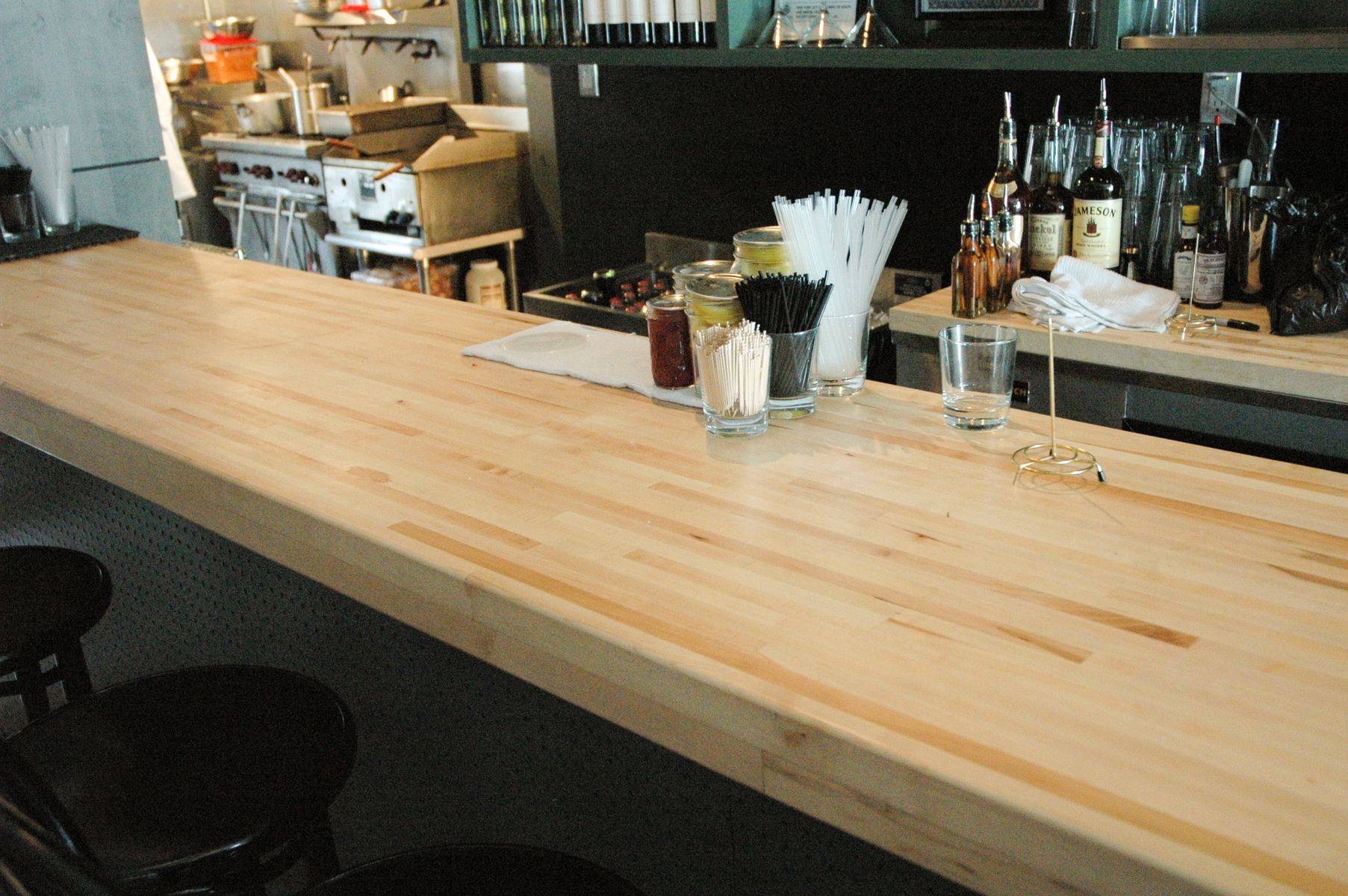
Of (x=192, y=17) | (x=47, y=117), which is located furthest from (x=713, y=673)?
(x=192, y=17)

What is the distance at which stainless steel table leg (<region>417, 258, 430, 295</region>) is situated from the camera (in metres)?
5.48

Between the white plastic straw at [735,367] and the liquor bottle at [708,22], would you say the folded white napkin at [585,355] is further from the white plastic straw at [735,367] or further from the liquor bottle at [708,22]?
the liquor bottle at [708,22]

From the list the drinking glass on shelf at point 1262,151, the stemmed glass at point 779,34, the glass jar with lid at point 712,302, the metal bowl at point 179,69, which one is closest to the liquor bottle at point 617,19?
the stemmed glass at point 779,34

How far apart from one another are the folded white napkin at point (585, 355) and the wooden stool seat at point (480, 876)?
2.35ft

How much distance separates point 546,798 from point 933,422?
73cm

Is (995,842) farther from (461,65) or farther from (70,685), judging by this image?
(461,65)

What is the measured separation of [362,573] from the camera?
4.47ft

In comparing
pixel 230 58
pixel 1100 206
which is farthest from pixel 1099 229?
pixel 230 58

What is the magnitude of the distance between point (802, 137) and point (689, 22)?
565mm

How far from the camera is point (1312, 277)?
94.7 inches

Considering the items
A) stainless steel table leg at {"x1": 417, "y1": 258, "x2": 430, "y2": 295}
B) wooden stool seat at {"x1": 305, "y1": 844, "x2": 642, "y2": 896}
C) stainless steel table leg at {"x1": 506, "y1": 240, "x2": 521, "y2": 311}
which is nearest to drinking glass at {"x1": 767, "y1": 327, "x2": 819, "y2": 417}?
wooden stool seat at {"x1": 305, "y1": 844, "x2": 642, "y2": 896}

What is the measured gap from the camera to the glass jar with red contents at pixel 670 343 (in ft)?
5.71

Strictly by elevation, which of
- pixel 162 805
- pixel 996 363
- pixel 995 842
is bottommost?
pixel 162 805

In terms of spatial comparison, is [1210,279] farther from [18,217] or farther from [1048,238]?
[18,217]
